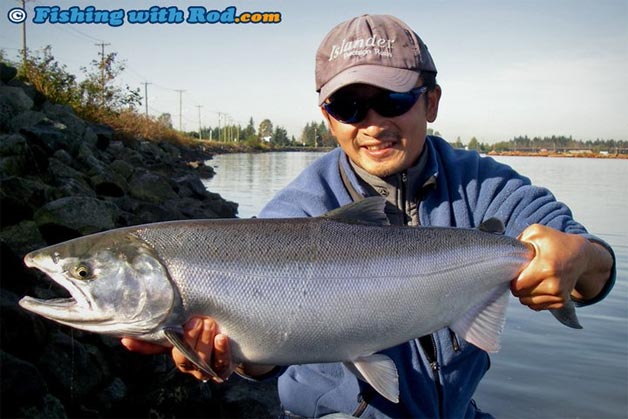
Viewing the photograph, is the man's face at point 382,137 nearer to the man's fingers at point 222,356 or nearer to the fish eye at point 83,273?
the man's fingers at point 222,356

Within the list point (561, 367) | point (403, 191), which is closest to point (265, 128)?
point (561, 367)

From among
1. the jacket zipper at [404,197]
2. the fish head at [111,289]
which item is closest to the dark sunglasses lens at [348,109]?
the jacket zipper at [404,197]

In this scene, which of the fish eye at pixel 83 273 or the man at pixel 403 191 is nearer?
the fish eye at pixel 83 273

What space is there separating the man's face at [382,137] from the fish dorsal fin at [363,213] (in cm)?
52

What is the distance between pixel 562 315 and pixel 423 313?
829 millimetres

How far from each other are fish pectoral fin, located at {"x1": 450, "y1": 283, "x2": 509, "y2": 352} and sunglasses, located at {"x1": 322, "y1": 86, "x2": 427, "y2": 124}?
1.32 meters

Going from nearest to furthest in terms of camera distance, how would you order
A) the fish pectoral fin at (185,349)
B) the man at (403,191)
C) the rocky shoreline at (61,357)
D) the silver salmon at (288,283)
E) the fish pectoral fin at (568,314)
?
the fish pectoral fin at (185,349)
the silver salmon at (288,283)
the fish pectoral fin at (568,314)
the man at (403,191)
the rocky shoreline at (61,357)

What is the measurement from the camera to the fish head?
10.2 ft

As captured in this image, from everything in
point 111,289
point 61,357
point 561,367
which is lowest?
point 561,367

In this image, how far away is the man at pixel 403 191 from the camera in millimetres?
3611

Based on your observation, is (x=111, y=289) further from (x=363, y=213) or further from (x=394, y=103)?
(x=394, y=103)

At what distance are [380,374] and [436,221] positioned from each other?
114 centimetres

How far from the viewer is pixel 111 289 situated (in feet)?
10.3

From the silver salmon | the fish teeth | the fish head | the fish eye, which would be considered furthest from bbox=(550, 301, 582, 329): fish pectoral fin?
the fish eye
